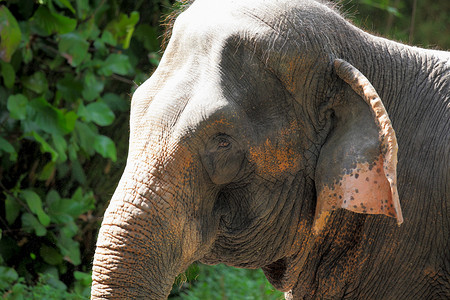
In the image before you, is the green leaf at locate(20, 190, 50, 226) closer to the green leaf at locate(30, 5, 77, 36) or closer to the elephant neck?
the green leaf at locate(30, 5, 77, 36)

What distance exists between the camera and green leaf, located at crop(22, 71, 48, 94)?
4.43 metres

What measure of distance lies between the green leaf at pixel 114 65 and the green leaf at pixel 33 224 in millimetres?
1100

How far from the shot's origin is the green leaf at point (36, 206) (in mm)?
4270

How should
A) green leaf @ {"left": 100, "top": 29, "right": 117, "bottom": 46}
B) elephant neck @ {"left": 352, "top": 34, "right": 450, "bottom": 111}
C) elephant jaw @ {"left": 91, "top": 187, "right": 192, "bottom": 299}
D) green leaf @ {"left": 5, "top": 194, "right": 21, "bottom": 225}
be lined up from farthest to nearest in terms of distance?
green leaf @ {"left": 100, "top": 29, "right": 117, "bottom": 46}, green leaf @ {"left": 5, "top": 194, "right": 21, "bottom": 225}, elephant neck @ {"left": 352, "top": 34, "right": 450, "bottom": 111}, elephant jaw @ {"left": 91, "top": 187, "right": 192, "bottom": 299}

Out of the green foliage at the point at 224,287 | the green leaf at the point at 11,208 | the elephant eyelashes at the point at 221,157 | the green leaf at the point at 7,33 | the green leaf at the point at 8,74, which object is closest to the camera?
the elephant eyelashes at the point at 221,157

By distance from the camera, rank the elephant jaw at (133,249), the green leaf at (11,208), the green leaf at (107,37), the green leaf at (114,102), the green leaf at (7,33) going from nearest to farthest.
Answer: the elephant jaw at (133,249), the green leaf at (7,33), the green leaf at (11,208), the green leaf at (107,37), the green leaf at (114,102)

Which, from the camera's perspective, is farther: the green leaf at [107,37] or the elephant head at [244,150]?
the green leaf at [107,37]

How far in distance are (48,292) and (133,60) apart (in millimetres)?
2015

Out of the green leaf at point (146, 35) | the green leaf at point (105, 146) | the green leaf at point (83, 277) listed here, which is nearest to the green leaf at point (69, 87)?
the green leaf at point (105, 146)

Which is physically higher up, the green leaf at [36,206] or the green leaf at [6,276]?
the green leaf at [36,206]

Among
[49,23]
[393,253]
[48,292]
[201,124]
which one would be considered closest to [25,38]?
[49,23]

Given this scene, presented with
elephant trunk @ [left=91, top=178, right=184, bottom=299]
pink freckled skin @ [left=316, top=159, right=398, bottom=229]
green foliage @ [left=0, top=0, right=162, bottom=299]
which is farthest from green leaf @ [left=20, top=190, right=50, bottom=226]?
pink freckled skin @ [left=316, top=159, right=398, bottom=229]

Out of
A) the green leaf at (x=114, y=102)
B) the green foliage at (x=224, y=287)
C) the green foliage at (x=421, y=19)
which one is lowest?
the green foliage at (x=224, y=287)

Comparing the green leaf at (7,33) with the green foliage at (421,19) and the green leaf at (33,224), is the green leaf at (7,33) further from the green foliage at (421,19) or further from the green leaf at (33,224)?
the green foliage at (421,19)
